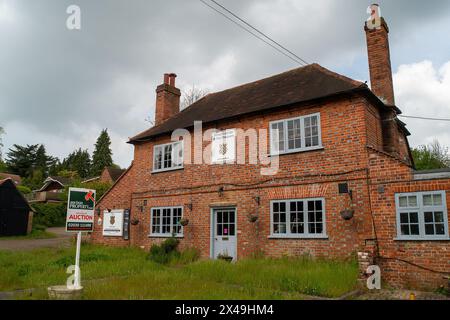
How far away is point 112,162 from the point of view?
70688 mm

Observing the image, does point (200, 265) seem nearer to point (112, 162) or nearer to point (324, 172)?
point (324, 172)

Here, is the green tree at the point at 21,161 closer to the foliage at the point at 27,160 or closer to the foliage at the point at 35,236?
the foliage at the point at 27,160

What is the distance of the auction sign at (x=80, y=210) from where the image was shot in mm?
8336

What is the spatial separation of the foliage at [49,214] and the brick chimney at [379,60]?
3230cm

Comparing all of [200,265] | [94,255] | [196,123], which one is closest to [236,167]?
[196,123]

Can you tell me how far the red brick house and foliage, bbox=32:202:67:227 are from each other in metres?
21.3

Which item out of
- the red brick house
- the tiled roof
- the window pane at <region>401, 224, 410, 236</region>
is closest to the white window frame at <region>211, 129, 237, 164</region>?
the red brick house

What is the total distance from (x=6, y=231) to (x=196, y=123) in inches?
809

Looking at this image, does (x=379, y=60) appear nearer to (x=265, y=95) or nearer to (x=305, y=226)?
(x=265, y=95)

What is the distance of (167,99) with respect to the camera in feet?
66.0

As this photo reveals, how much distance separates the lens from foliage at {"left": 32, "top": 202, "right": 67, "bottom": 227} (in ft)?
116

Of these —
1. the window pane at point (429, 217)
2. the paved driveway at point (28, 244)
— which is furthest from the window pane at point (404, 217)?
the paved driveway at point (28, 244)
